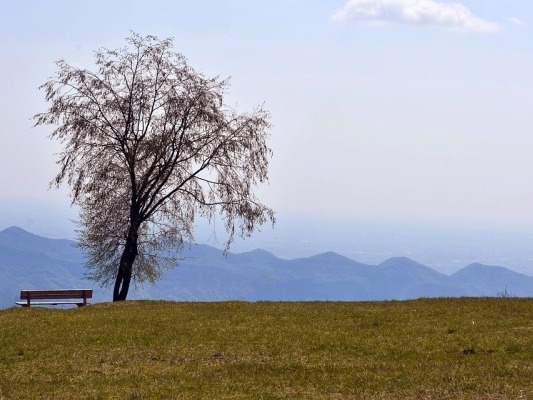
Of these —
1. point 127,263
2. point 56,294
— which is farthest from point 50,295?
point 127,263

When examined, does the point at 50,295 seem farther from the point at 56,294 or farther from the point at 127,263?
the point at 127,263

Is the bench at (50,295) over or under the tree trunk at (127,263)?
under

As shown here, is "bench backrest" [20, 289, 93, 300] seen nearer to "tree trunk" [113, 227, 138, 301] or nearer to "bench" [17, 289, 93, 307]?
"bench" [17, 289, 93, 307]

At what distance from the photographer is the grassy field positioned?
69.5 ft

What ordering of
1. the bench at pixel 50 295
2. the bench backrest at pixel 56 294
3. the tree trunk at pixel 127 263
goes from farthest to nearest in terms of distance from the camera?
the tree trunk at pixel 127 263
the bench backrest at pixel 56 294
the bench at pixel 50 295

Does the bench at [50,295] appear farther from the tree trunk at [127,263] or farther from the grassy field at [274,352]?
the grassy field at [274,352]

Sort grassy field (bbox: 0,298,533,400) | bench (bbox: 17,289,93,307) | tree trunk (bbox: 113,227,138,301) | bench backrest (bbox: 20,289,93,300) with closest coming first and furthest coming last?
grassy field (bbox: 0,298,533,400)
bench (bbox: 17,289,93,307)
bench backrest (bbox: 20,289,93,300)
tree trunk (bbox: 113,227,138,301)

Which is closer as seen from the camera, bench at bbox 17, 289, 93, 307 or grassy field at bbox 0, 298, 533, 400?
grassy field at bbox 0, 298, 533, 400

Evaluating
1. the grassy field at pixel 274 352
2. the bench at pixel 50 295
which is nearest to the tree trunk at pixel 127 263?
the bench at pixel 50 295

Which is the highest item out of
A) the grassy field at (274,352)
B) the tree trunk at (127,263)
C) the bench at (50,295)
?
the tree trunk at (127,263)

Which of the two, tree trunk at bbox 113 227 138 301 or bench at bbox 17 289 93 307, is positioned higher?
tree trunk at bbox 113 227 138 301

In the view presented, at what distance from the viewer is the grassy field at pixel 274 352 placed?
21172 mm

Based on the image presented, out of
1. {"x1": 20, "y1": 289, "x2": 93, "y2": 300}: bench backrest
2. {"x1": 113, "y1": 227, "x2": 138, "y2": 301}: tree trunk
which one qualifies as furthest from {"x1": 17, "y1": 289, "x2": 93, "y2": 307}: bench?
{"x1": 113, "y1": 227, "x2": 138, "y2": 301}: tree trunk

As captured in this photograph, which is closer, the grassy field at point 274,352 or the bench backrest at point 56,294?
the grassy field at point 274,352
